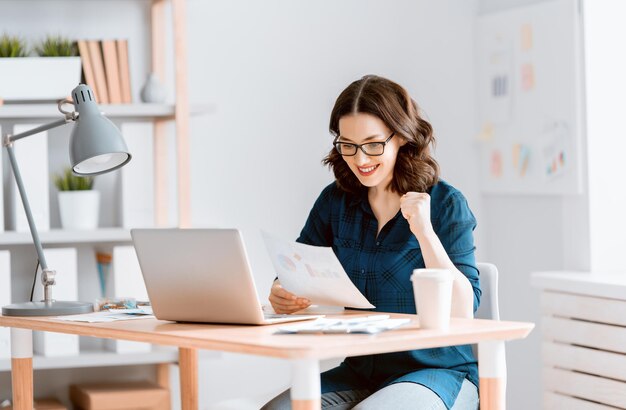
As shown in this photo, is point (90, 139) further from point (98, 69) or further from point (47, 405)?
point (47, 405)

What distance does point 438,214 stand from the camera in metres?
2.31

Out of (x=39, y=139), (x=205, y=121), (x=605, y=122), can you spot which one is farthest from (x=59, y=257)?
(x=605, y=122)

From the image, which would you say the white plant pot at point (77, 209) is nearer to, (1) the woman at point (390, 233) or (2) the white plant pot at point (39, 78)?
(2) the white plant pot at point (39, 78)

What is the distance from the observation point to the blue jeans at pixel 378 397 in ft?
6.48

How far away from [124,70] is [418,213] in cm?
144

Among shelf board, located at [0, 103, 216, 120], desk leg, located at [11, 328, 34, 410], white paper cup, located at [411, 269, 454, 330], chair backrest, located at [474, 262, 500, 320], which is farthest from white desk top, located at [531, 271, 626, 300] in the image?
desk leg, located at [11, 328, 34, 410]

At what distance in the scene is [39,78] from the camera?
3150 mm

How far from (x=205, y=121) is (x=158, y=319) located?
1.59m

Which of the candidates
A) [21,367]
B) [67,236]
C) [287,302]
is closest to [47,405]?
[67,236]

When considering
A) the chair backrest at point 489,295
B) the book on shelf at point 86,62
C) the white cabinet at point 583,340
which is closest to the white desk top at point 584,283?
the white cabinet at point 583,340

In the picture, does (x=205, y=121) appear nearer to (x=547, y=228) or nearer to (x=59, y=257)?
(x=59, y=257)

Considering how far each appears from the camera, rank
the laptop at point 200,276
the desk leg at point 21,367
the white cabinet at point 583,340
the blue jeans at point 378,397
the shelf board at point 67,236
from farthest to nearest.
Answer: the shelf board at point 67,236 → the white cabinet at point 583,340 → the desk leg at point 21,367 → the blue jeans at point 378,397 → the laptop at point 200,276

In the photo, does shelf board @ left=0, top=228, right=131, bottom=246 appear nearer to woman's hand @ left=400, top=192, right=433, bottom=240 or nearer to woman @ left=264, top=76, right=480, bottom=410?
woman @ left=264, top=76, right=480, bottom=410

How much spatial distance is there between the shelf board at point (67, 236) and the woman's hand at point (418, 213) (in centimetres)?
128
